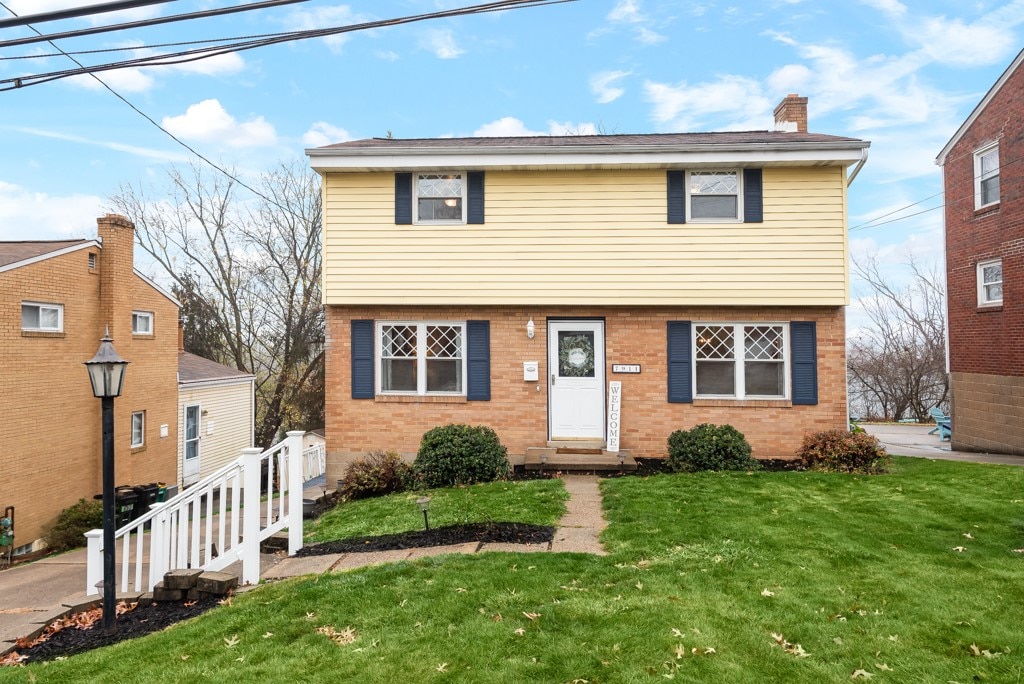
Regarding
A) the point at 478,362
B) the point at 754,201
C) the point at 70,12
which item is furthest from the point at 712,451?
the point at 70,12

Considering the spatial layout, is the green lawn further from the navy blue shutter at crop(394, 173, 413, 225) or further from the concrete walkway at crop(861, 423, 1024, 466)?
the concrete walkway at crop(861, 423, 1024, 466)

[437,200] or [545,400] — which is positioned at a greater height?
[437,200]

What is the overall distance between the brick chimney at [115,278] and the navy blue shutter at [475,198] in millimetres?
11564

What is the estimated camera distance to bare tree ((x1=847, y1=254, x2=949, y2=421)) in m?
28.6

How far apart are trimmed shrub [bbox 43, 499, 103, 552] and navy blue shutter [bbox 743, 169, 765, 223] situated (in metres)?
16.4

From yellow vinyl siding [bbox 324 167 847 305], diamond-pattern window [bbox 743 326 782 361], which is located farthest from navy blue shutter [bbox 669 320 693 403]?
diamond-pattern window [bbox 743 326 782 361]

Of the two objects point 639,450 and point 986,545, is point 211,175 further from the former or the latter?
point 986,545

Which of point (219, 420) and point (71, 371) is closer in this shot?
point (71, 371)

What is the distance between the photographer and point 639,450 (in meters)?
10.5

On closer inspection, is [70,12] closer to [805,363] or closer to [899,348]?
[805,363]

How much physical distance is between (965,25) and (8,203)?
29.5 m

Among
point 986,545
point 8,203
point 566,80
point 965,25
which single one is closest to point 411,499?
point 986,545

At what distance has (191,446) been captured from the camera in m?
20.5

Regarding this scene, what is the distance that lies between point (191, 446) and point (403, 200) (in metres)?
14.8
